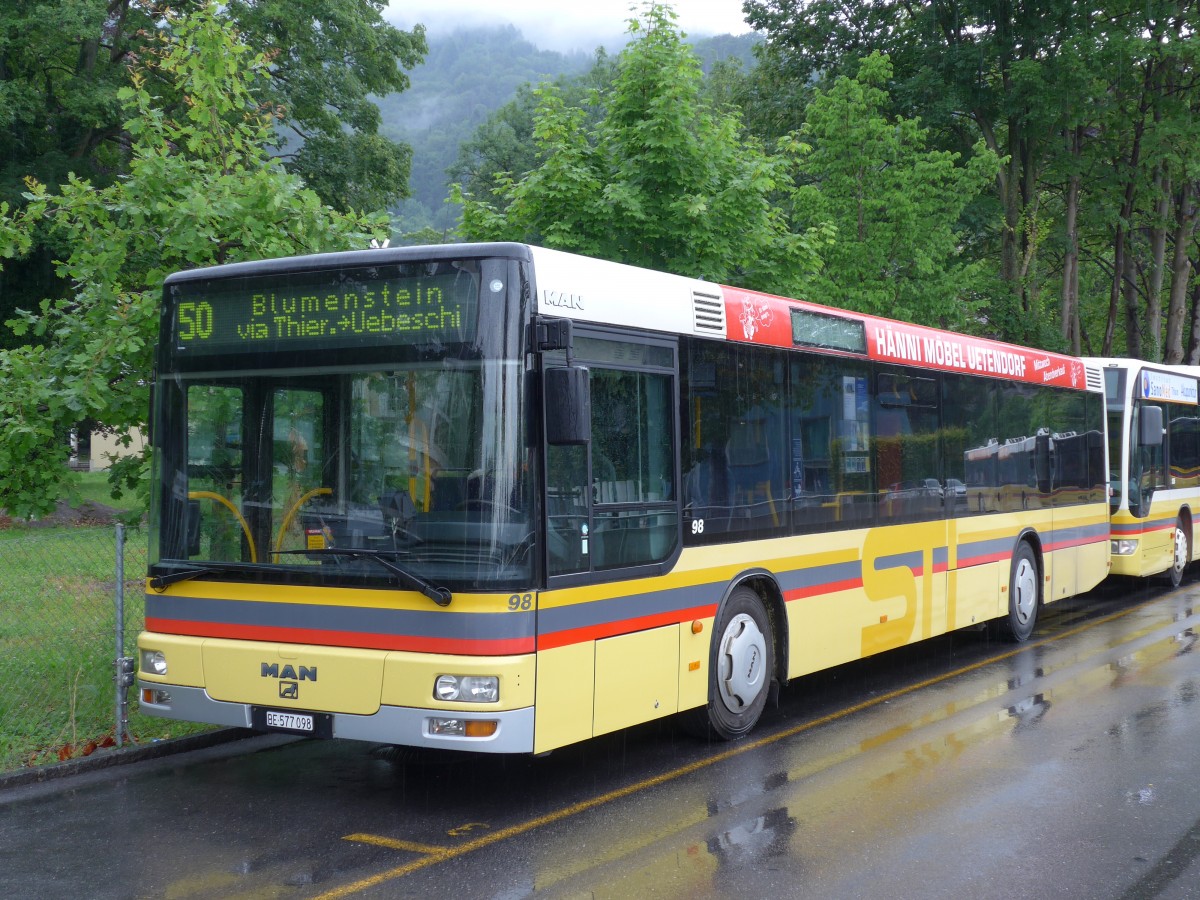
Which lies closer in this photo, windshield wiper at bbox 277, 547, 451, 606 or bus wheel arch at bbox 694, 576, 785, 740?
windshield wiper at bbox 277, 547, 451, 606

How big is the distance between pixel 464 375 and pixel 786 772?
3.22 m

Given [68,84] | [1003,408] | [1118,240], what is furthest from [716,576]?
[1118,240]

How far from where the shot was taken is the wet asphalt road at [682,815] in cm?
561

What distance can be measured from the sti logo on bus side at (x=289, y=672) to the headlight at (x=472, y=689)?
809 millimetres

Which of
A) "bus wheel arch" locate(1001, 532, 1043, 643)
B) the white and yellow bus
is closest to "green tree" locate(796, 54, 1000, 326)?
the white and yellow bus

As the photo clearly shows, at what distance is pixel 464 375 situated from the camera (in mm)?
6430

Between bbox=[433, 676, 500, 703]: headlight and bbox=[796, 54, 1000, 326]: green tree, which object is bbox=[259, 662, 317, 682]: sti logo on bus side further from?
bbox=[796, 54, 1000, 326]: green tree

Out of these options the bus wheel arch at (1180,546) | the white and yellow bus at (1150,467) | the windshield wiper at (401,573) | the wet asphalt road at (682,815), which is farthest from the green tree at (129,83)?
the windshield wiper at (401,573)

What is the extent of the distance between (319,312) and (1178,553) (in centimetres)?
1600

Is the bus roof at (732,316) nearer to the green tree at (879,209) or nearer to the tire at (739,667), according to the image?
the tire at (739,667)

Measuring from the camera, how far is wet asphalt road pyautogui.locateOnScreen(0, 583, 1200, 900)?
221 inches

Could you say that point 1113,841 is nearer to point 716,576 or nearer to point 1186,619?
point 716,576

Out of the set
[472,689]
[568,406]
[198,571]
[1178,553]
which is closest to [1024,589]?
[1178,553]

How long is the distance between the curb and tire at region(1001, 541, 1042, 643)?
26.3 ft
